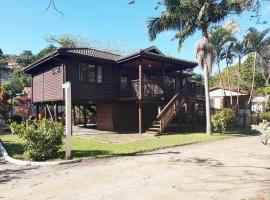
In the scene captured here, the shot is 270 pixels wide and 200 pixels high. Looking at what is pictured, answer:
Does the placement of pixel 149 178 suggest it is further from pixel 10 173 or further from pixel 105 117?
pixel 105 117

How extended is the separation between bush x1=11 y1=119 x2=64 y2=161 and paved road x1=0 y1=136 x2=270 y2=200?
41.1 inches

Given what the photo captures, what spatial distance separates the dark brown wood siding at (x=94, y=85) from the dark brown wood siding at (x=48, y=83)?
76 centimetres

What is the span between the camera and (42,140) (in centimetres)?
1269

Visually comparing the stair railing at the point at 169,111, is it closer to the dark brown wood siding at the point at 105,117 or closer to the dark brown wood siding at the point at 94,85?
the dark brown wood siding at the point at 94,85

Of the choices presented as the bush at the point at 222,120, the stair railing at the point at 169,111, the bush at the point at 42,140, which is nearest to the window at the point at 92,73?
the stair railing at the point at 169,111

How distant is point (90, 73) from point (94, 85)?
906mm

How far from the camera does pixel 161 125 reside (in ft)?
70.8

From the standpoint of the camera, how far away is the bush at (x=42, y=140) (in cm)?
1270

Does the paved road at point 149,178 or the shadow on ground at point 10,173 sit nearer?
the paved road at point 149,178

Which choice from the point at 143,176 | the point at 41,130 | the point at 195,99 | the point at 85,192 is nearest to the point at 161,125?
the point at 195,99

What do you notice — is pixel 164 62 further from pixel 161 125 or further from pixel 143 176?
pixel 143 176

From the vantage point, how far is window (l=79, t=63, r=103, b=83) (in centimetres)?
2292

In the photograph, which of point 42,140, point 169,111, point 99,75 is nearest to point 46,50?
point 99,75

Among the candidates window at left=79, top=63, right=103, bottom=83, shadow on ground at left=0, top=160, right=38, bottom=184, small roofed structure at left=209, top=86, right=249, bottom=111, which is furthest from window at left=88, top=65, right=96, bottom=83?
small roofed structure at left=209, top=86, right=249, bottom=111
